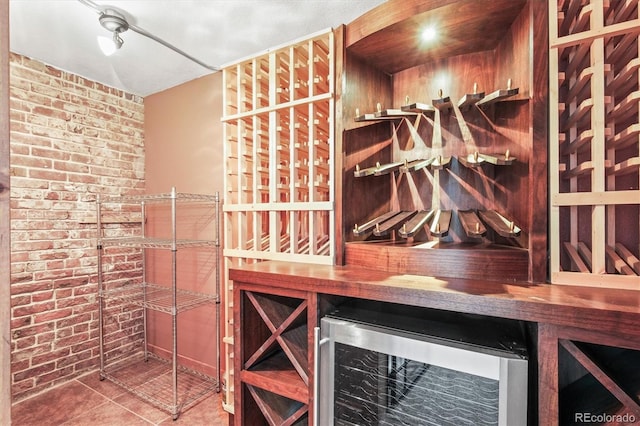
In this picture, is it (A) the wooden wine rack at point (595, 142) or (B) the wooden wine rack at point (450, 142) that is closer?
(A) the wooden wine rack at point (595, 142)

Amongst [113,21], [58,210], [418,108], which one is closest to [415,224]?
[418,108]

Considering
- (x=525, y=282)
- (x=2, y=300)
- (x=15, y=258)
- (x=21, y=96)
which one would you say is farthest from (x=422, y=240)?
(x=21, y=96)

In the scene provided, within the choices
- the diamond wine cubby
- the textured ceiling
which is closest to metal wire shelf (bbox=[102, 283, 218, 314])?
the diamond wine cubby

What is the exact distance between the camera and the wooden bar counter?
830 millimetres

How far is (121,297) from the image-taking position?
264 cm

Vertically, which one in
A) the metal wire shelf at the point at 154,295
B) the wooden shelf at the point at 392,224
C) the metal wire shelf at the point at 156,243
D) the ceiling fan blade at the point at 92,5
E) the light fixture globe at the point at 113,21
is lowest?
the metal wire shelf at the point at 154,295

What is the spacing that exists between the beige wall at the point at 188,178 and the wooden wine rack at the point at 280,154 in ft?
1.51

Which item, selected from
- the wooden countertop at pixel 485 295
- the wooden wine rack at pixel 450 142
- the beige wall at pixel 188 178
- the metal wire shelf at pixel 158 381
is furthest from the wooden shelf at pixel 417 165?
the metal wire shelf at pixel 158 381

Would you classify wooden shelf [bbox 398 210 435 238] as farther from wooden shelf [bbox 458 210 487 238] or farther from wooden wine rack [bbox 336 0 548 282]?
wooden shelf [bbox 458 210 487 238]

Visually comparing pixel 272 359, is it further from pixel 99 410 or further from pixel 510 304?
pixel 99 410

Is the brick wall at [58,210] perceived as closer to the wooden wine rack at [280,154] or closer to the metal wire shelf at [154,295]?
the metal wire shelf at [154,295]

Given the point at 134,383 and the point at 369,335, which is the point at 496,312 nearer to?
the point at 369,335

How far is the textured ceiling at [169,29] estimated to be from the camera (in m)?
1.67

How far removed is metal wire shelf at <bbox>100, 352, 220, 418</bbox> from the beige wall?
0.30 ft
